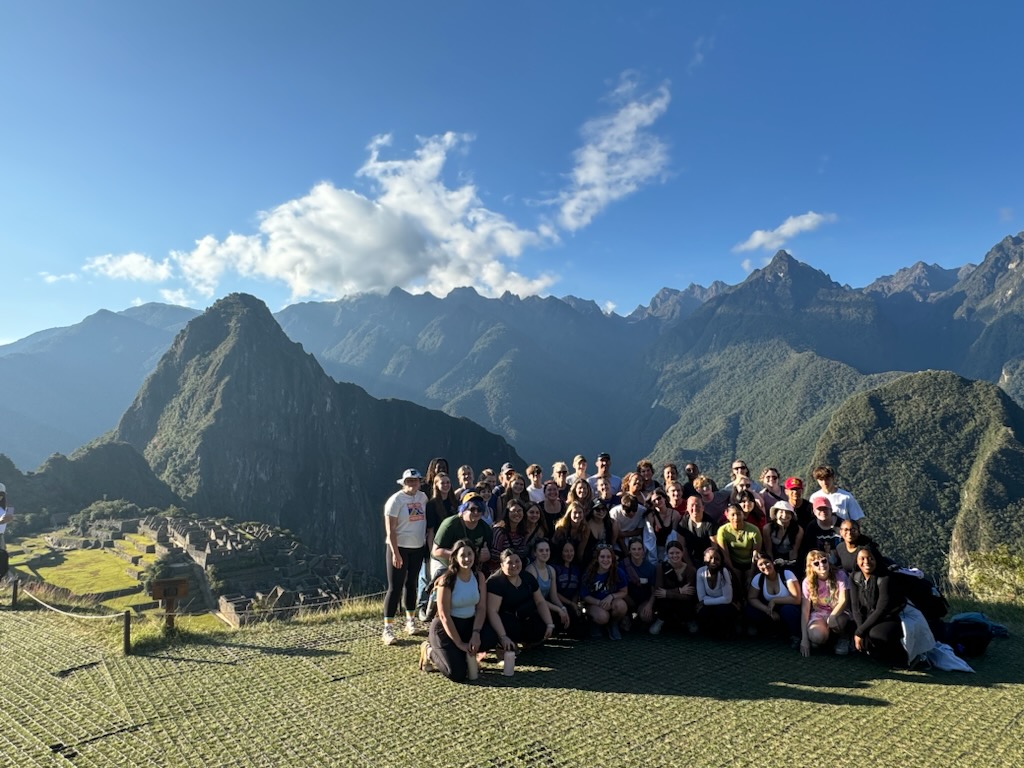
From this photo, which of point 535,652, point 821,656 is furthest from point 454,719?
point 821,656

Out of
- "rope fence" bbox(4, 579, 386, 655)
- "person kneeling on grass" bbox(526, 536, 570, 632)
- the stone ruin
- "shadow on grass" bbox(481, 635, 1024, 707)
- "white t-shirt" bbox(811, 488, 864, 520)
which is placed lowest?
the stone ruin

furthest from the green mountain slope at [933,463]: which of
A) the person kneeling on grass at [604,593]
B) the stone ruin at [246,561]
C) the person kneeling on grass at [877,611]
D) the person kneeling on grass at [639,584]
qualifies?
the person kneeling on grass at [604,593]

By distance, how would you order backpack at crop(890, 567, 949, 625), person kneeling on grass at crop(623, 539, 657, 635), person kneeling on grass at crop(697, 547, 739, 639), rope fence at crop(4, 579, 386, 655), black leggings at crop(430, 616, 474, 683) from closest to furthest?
black leggings at crop(430, 616, 474, 683)
backpack at crop(890, 567, 949, 625)
person kneeling on grass at crop(697, 547, 739, 639)
person kneeling on grass at crop(623, 539, 657, 635)
rope fence at crop(4, 579, 386, 655)

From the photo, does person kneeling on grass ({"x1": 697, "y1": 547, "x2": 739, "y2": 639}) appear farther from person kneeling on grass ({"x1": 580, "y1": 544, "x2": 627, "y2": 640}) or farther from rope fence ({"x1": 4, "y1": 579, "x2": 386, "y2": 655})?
rope fence ({"x1": 4, "y1": 579, "x2": 386, "y2": 655})

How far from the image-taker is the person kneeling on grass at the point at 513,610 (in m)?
5.11

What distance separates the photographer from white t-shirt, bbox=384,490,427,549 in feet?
20.0

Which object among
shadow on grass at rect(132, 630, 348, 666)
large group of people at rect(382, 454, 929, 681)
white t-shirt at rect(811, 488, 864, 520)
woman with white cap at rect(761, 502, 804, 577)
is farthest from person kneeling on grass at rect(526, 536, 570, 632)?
white t-shirt at rect(811, 488, 864, 520)

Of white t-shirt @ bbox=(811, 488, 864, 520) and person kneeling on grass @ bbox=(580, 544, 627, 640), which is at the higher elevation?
white t-shirt @ bbox=(811, 488, 864, 520)

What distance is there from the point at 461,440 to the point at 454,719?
130504 mm

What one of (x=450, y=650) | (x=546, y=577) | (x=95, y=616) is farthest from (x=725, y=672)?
(x=95, y=616)

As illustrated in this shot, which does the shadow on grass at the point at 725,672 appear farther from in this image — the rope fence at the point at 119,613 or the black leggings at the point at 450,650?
the rope fence at the point at 119,613

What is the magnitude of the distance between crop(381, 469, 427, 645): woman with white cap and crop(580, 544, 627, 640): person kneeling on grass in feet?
6.00

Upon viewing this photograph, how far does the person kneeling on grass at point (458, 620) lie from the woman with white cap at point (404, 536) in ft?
3.77

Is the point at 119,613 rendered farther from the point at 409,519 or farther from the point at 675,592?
the point at 675,592
